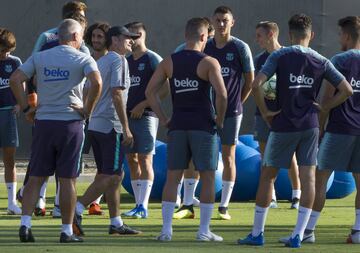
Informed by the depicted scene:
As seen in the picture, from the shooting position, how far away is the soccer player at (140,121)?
13.3 m

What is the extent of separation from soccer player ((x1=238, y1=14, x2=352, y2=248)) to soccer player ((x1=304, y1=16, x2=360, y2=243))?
1.03 feet

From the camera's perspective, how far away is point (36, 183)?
1056 cm

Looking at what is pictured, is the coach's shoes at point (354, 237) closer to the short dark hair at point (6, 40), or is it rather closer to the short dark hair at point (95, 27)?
the short dark hair at point (95, 27)

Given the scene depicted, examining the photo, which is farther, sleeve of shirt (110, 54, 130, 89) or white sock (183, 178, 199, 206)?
white sock (183, 178, 199, 206)

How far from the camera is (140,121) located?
1338 cm

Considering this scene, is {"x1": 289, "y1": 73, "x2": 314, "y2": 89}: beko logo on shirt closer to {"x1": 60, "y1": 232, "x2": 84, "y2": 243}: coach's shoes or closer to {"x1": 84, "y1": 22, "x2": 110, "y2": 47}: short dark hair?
{"x1": 60, "y1": 232, "x2": 84, "y2": 243}: coach's shoes

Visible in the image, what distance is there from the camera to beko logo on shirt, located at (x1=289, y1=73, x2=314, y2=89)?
10.5m

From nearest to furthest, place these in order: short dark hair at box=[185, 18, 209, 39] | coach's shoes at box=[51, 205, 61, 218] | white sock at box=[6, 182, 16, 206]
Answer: short dark hair at box=[185, 18, 209, 39] → coach's shoes at box=[51, 205, 61, 218] → white sock at box=[6, 182, 16, 206]

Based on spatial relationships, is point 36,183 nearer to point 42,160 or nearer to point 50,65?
point 42,160

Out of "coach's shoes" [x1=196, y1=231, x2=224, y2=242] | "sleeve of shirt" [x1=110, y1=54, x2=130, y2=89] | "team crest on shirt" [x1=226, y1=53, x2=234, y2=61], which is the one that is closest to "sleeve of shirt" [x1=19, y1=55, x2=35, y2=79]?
"sleeve of shirt" [x1=110, y1=54, x2=130, y2=89]

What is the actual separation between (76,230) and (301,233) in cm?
209

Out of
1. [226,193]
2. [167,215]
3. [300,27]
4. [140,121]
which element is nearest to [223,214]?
[226,193]

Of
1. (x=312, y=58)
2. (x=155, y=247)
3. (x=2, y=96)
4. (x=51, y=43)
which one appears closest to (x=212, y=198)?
(x=155, y=247)

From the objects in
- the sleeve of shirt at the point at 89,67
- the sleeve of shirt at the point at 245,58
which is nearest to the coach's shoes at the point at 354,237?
the sleeve of shirt at the point at 89,67
